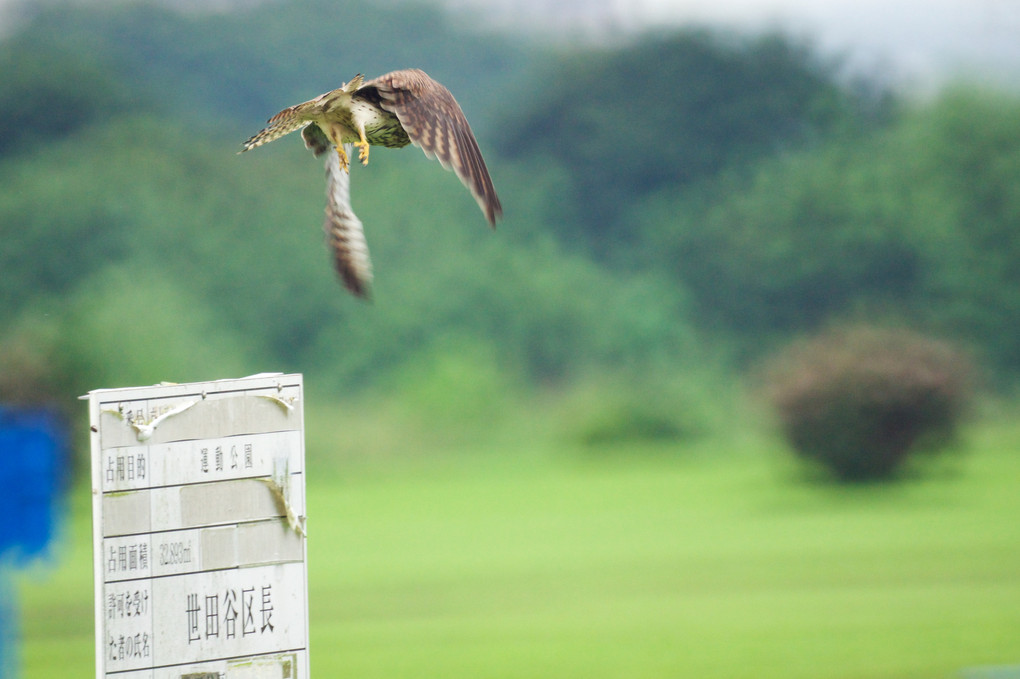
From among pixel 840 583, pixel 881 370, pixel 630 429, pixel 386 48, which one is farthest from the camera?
pixel 386 48

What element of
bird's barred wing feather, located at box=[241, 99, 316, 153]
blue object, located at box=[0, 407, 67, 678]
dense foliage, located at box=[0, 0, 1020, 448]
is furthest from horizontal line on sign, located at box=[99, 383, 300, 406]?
dense foliage, located at box=[0, 0, 1020, 448]

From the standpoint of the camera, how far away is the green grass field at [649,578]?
415 centimetres

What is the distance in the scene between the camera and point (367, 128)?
166cm

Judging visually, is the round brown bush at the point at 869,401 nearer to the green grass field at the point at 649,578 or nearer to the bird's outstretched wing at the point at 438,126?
the green grass field at the point at 649,578

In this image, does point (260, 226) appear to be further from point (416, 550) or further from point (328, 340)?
point (416, 550)

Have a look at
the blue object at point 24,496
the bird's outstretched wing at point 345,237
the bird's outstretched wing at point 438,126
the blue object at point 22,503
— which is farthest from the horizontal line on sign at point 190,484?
the blue object at point 24,496

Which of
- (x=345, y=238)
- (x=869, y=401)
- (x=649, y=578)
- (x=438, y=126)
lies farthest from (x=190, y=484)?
(x=869, y=401)

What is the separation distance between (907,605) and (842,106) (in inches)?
342

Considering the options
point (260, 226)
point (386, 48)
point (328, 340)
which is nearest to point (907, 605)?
point (328, 340)

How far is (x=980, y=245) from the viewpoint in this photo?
11.3 m

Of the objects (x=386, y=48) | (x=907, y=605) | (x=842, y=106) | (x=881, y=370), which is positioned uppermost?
(x=386, y=48)

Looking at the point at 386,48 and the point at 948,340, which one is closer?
the point at 948,340

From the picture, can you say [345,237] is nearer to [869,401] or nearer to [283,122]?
[283,122]

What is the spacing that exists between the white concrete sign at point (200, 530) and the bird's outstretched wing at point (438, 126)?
0.56m
